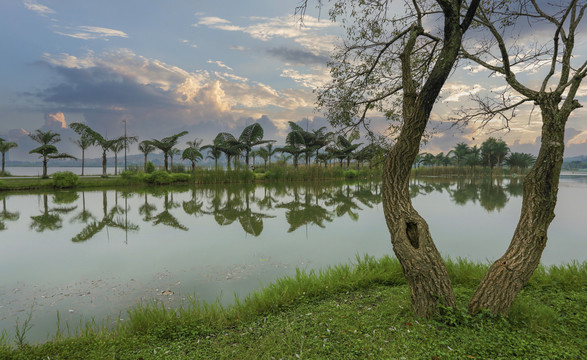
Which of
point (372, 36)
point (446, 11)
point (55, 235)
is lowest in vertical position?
point (55, 235)

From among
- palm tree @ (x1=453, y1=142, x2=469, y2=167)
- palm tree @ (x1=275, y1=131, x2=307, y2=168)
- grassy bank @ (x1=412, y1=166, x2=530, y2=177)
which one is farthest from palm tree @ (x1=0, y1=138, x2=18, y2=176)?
palm tree @ (x1=453, y1=142, x2=469, y2=167)

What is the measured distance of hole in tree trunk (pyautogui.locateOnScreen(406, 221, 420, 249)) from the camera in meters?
3.33

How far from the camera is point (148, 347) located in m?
2.80

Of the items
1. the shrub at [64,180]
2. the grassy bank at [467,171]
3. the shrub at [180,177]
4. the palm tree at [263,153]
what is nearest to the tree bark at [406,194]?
the shrub at [64,180]

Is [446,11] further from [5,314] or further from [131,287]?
[5,314]

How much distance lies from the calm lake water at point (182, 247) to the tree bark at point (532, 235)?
9.79 feet

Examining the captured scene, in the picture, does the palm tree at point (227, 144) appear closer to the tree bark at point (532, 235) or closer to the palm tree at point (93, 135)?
the palm tree at point (93, 135)

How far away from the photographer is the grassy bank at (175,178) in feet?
65.3

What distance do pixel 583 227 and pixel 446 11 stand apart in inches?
389

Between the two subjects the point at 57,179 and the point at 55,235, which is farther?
the point at 57,179

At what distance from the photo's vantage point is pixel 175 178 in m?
25.7

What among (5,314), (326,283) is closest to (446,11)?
(326,283)

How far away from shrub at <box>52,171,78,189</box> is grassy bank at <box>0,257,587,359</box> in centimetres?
2218

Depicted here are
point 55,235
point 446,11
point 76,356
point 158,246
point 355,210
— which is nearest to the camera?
point 76,356
